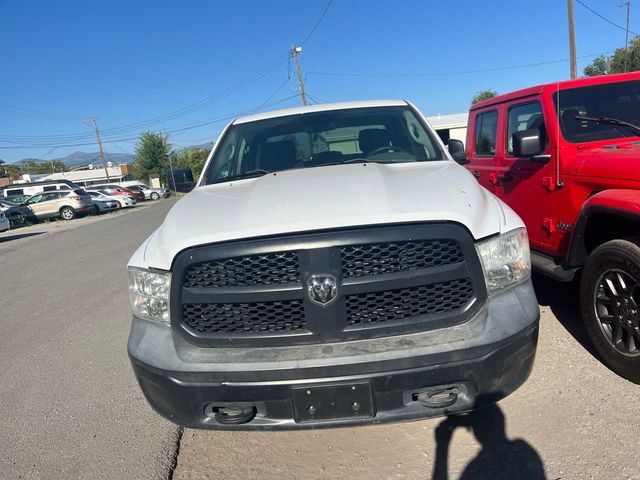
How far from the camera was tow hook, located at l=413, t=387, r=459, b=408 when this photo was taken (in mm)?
2066

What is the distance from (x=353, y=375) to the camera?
2002mm

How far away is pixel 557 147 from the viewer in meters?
3.93

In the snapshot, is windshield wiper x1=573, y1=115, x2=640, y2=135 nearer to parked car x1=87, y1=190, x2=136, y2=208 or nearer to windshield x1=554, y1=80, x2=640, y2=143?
windshield x1=554, y1=80, x2=640, y2=143

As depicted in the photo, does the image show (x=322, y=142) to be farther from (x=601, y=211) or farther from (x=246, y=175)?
(x=601, y=211)

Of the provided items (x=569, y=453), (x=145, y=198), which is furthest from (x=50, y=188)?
(x=569, y=453)

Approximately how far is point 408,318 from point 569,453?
1.18 m

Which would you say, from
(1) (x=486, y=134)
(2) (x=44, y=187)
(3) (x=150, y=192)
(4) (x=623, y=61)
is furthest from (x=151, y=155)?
(1) (x=486, y=134)

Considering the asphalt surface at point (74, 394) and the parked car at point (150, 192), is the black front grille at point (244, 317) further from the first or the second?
the parked car at point (150, 192)

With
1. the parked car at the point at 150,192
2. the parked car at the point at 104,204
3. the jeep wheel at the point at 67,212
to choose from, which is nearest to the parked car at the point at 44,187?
the parked car at the point at 104,204

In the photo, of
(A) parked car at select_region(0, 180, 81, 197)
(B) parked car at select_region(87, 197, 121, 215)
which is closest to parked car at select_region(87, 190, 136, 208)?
(B) parked car at select_region(87, 197, 121, 215)

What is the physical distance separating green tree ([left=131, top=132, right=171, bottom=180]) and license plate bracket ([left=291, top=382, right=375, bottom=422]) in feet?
205

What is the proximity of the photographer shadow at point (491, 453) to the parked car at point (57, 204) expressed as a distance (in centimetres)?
2734

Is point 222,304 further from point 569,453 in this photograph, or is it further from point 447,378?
point 569,453

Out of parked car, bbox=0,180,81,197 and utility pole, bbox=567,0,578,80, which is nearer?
utility pole, bbox=567,0,578,80
